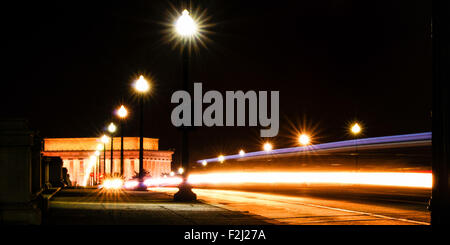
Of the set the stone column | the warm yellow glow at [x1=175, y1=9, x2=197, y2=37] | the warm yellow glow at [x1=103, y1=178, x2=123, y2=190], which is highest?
the warm yellow glow at [x1=175, y1=9, x2=197, y2=37]

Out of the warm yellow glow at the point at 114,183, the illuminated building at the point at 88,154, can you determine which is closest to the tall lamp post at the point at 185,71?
the warm yellow glow at the point at 114,183

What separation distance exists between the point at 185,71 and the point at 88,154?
167 meters

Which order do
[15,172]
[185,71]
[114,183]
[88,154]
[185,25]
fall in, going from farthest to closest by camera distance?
1. [88,154]
2. [114,183]
3. [185,71]
4. [185,25]
5. [15,172]

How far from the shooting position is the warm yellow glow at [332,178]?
97.2 feet

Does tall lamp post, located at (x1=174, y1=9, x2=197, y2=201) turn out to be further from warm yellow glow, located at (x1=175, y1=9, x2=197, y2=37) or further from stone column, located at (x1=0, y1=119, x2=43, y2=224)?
stone column, located at (x1=0, y1=119, x2=43, y2=224)

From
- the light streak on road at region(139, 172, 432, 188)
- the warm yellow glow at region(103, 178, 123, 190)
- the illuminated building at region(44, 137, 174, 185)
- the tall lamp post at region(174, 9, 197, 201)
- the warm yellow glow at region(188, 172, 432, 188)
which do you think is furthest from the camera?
the illuminated building at region(44, 137, 174, 185)

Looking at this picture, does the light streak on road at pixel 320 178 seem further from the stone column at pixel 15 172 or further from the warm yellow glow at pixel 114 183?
the stone column at pixel 15 172

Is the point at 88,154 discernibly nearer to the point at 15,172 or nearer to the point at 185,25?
the point at 185,25

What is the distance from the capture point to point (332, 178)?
40250 mm

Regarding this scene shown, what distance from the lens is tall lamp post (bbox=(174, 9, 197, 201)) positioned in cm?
2359

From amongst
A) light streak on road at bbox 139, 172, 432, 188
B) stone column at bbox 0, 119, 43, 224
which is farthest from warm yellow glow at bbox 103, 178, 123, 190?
stone column at bbox 0, 119, 43, 224

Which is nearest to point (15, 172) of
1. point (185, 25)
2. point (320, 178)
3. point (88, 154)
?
point (185, 25)

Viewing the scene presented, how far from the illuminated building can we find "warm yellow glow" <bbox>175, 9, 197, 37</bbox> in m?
157
